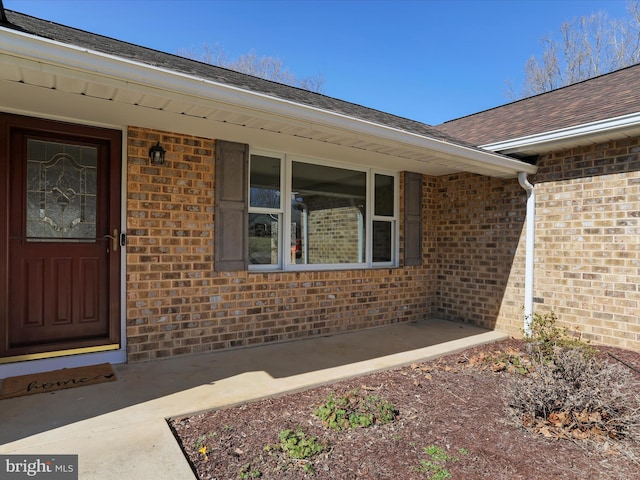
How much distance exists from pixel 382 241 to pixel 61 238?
4285mm

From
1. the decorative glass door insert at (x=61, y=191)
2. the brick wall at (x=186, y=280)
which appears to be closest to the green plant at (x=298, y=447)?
the brick wall at (x=186, y=280)

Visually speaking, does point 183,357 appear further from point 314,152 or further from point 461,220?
point 461,220

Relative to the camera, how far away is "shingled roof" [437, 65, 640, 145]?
A: 480cm

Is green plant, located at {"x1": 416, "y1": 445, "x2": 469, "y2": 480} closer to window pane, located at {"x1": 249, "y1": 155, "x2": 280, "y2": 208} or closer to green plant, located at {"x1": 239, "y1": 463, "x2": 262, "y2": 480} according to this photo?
green plant, located at {"x1": 239, "y1": 463, "x2": 262, "y2": 480}

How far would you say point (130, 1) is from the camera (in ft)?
20.3

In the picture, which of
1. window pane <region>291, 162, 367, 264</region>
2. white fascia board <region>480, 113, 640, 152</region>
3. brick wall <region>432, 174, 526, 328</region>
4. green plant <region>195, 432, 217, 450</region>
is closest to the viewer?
green plant <region>195, 432, 217, 450</region>

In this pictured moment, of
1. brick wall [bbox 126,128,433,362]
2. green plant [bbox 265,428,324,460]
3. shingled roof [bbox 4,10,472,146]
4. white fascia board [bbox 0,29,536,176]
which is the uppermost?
shingled roof [bbox 4,10,472,146]

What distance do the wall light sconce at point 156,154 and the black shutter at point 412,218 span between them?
381 centimetres

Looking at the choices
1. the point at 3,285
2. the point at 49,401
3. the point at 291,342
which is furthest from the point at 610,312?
the point at 3,285

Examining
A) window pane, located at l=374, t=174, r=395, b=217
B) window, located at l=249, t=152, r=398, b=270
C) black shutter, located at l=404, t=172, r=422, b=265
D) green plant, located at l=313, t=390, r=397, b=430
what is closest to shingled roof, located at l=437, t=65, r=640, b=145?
black shutter, located at l=404, t=172, r=422, b=265

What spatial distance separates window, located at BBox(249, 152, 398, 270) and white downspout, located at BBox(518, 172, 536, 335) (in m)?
1.88

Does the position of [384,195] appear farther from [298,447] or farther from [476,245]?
[298,447]

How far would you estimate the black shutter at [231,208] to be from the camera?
4391 mm

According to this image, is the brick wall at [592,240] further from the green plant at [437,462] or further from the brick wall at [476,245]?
the green plant at [437,462]
